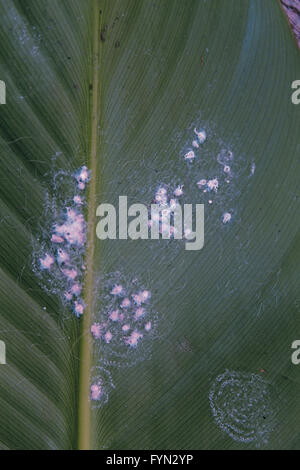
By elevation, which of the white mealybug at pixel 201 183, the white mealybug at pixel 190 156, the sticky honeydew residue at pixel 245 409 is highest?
the white mealybug at pixel 190 156

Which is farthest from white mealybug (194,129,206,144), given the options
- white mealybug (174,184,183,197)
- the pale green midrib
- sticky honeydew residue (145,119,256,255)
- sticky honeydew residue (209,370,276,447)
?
sticky honeydew residue (209,370,276,447)

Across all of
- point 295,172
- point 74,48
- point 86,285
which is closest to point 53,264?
point 86,285

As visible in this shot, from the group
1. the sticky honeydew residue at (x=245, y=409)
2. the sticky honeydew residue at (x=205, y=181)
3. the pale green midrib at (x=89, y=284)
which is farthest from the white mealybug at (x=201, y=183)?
the sticky honeydew residue at (x=245, y=409)

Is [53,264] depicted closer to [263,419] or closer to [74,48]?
[74,48]

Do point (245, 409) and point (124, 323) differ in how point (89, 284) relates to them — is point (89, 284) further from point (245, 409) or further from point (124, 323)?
point (245, 409)

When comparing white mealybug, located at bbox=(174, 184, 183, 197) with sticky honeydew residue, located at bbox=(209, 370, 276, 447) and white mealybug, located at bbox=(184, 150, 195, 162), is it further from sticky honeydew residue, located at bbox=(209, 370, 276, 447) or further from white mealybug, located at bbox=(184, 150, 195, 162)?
sticky honeydew residue, located at bbox=(209, 370, 276, 447)

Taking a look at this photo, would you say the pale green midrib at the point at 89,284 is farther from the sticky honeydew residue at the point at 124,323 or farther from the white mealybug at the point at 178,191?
the white mealybug at the point at 178,191
